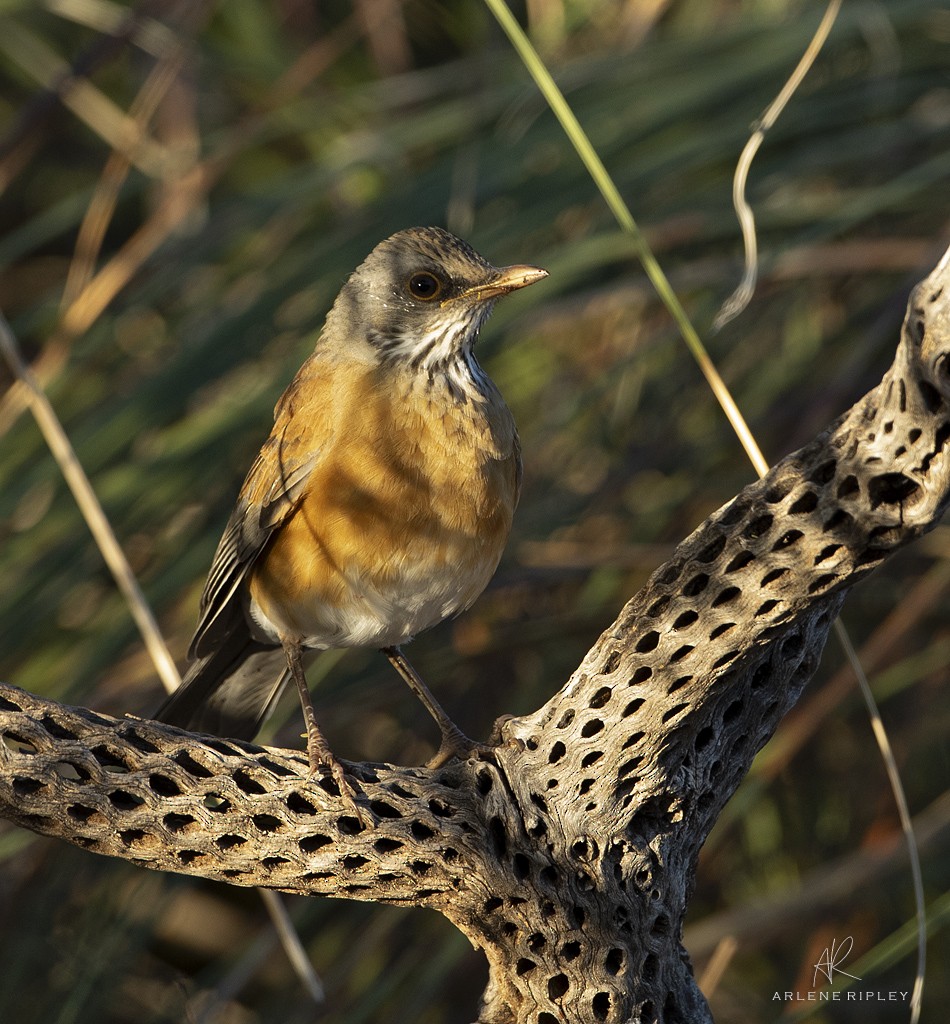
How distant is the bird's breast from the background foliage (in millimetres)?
500

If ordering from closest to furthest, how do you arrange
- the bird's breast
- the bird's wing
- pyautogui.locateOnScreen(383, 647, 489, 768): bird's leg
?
pyautogui.locateOnScreen(383, 647, 489, 768): bird's leg → the bird's breast → the bird's wing

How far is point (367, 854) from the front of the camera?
2.77 metres

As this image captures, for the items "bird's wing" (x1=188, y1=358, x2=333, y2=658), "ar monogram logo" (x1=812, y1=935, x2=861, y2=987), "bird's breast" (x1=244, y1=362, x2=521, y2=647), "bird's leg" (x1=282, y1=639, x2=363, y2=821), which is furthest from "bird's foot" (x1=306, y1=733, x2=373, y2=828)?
"ar monogram logo" (x1=812, y1=935, x2=861, y2=987)

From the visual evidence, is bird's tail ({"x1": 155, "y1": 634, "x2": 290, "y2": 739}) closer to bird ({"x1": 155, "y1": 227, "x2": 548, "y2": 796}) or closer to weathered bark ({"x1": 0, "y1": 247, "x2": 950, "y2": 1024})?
bird ({"x1": 155, "y1": 227, "x2": 548, "y2": 796})

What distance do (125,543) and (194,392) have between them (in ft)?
1.92

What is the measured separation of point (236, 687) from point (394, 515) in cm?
92

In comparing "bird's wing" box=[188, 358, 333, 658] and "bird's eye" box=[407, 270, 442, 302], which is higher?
"bird's eye" box=[407, 270, 442, 302]

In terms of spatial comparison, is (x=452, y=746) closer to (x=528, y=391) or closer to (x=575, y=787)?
(x=575, y=787)

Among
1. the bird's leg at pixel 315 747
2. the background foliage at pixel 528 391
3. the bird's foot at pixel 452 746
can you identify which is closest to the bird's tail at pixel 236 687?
the bird's leg at pixel 315 747

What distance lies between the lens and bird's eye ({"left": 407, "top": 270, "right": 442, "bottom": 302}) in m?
4.04

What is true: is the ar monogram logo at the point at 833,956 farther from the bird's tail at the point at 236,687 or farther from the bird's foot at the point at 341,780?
the bird's foot at the point at 341,780

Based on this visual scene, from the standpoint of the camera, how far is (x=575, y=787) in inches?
112

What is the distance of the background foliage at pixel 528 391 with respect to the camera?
4.30 meters

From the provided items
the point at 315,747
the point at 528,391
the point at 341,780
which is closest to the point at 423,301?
the point at 528,391
